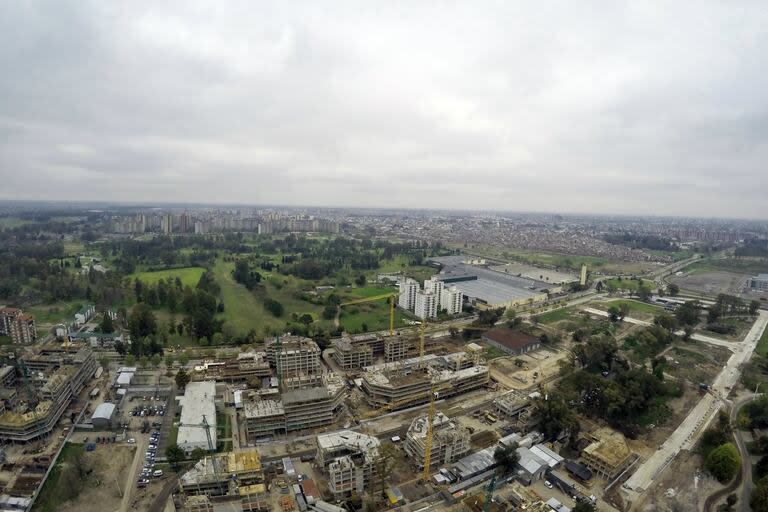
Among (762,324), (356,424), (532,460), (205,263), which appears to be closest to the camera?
(532,460)

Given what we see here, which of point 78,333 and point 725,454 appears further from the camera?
point 78,333

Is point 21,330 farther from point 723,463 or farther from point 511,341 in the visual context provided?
point 723,463

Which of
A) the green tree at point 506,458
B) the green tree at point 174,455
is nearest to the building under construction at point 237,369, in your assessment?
the green tree at point 174,455

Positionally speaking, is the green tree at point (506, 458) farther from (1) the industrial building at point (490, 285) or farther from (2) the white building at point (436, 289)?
(1) the industrial building at point (490, 285)

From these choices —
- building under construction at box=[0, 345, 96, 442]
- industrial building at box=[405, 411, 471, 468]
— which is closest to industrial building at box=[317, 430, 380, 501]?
industrial building at box=[405, 411, 471, 468]

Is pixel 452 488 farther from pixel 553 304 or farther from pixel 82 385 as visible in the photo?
pixel 553 304

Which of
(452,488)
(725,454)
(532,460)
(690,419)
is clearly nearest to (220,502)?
(452,488)
